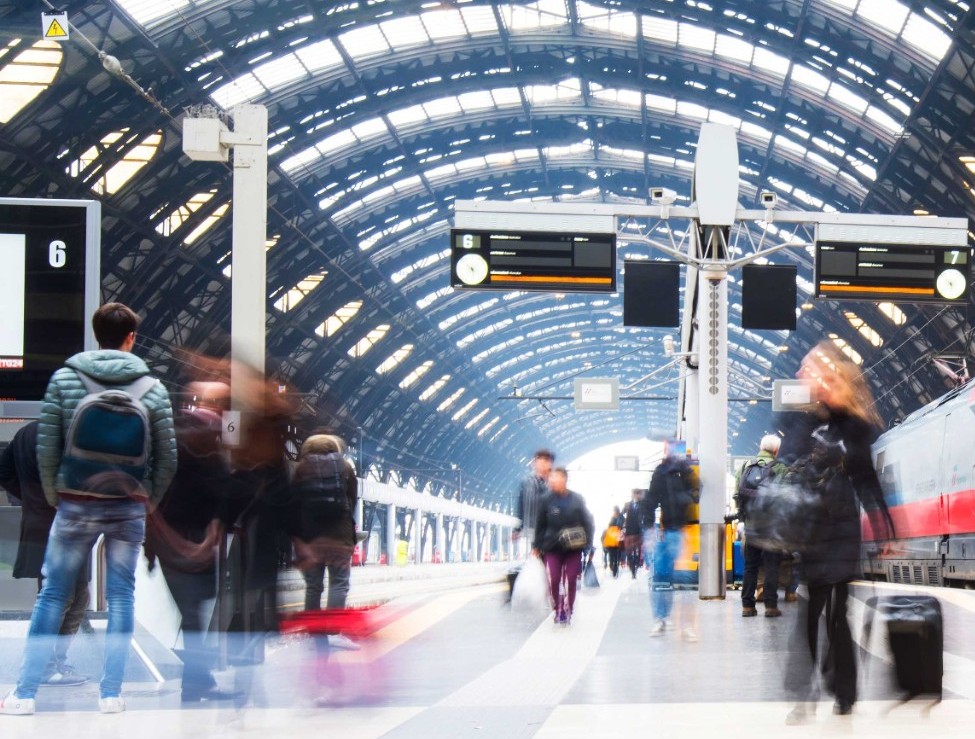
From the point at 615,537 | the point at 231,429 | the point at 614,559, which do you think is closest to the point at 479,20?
the point at 615,537

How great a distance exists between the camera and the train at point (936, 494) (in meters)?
18.6

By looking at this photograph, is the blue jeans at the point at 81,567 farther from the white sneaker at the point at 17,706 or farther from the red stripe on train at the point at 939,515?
the red stripe on train at the point at 939,515

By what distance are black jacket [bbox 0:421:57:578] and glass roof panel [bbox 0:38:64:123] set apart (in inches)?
744

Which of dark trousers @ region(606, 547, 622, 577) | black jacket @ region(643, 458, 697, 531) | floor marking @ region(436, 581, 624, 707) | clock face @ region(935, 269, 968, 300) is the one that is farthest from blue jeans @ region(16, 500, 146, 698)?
dark trousers @ region(606, 547, 622, 577)

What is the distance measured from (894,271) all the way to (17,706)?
38.1 feet

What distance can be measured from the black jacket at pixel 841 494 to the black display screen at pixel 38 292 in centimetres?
388

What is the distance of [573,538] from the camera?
10812mm

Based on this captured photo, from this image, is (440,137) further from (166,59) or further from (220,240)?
(166,59)

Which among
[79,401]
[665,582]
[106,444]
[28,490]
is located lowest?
[665,582]

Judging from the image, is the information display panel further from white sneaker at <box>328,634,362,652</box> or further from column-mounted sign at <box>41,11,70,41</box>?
column-mounted sign at <box>41,11,70,41</box>

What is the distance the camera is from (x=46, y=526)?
6.05 meters

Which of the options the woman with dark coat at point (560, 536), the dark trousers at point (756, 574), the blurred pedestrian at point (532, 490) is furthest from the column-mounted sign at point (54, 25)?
the dark trousers at point (756, 574)

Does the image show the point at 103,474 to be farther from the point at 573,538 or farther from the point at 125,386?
the point at 573,538

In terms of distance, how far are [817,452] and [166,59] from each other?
2220 cm
